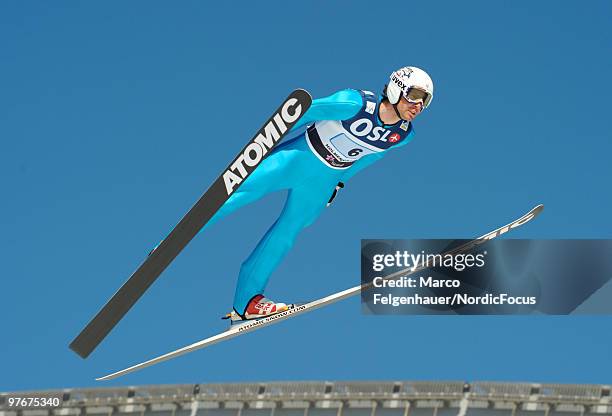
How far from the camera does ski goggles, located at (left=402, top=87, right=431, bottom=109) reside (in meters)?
15.9

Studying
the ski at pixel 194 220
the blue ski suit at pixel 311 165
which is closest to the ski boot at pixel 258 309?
the blue ski suit at pixel 311 165

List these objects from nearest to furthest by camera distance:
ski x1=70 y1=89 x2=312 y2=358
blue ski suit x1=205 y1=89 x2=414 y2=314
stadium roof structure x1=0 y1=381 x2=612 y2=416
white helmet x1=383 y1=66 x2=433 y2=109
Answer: ski x1=70 y1=89 x2=312 y2=358
white helmet x1=383 y1=66 x2=433 y2=109
blue ski suit x1=205 y1=89 x2=414 y2=314
stadium roof structure x1=0 y1=381 x2=612 y2=416

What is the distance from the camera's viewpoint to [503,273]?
56.3ft

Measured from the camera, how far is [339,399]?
29.4 meters

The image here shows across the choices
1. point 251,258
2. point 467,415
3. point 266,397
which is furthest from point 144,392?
point 251,258

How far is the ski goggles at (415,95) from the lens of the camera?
15.9 metres

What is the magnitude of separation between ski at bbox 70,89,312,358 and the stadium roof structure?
13.4 metres

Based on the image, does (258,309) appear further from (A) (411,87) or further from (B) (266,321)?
(A) (411,87)

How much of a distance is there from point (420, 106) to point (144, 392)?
14.6m

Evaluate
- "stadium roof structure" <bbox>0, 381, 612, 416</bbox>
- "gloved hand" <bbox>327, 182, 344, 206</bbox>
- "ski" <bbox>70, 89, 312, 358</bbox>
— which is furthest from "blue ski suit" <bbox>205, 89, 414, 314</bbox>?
"stadium roof structure" <bbox>0, 381, 612, 416</bbox>

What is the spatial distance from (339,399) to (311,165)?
13711 millimetres

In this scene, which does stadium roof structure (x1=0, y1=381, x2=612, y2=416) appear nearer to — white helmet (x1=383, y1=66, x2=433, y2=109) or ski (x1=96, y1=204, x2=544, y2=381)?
ski (x1=96, y1=204, x2=544, y2=381)

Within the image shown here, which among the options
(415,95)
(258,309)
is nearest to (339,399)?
(258,309)

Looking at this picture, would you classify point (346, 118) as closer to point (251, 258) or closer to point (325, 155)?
point (325, 155)
